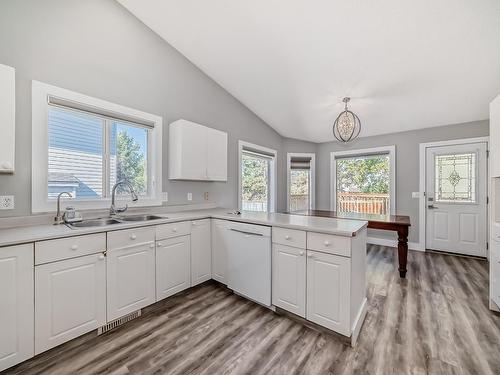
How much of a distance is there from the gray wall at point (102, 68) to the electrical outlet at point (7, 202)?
0.04 m

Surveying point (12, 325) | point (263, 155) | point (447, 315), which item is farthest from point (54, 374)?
point (263, 155)

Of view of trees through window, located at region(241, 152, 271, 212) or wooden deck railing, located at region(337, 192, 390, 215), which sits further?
wooden deck railing, located at region(337, 192, 390, 215)

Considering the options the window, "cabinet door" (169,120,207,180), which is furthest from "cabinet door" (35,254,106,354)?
the window

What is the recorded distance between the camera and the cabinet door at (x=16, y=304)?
135cm

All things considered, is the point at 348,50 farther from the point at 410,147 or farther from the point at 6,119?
the point at 6,119

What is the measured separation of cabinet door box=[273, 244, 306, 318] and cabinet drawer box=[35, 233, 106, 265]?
148 centimetres

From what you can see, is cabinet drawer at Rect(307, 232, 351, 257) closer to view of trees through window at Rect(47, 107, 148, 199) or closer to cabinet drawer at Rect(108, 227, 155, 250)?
cabinet drawer at Rect(108, 227, 155, 250)

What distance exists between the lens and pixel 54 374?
1411 millimetres

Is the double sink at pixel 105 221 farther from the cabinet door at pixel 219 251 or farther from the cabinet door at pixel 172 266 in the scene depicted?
the cabinet door at pixel 219 251

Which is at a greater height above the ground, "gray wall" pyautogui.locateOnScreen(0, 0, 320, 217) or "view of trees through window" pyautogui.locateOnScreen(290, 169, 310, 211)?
"gray wall" pyautogui.locateOnScreen(0, 0, 320, 217)

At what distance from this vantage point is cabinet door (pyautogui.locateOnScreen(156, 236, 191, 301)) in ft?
7.07

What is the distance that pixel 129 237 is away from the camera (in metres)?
1.94

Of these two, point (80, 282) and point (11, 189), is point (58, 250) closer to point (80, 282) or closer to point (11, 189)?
point (80, 282)

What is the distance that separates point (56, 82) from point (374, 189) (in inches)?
214
